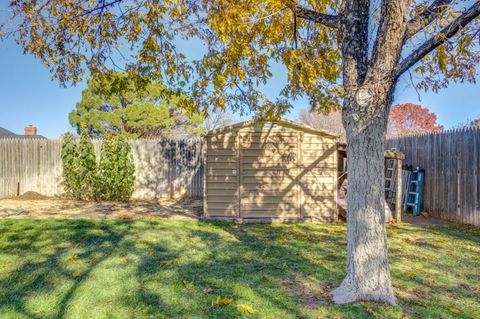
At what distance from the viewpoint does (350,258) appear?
3.14 m

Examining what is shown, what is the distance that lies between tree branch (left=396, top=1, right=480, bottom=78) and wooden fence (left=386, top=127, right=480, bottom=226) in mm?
5042

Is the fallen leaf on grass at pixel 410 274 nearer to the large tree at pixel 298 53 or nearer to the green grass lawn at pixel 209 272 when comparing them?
the green grass lawn at pixel 209 272

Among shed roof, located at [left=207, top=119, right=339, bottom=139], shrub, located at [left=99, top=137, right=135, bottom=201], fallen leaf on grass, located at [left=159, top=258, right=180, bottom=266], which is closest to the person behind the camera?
fallen leaf on grass, located at [left=159, top=258, right=180, bottom=266]

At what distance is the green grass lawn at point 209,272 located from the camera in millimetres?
2938

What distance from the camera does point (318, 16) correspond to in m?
3.70

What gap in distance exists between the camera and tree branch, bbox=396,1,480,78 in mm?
2752

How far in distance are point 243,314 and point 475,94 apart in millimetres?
14607

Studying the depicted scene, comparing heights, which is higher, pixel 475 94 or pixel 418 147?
pixel 475 94

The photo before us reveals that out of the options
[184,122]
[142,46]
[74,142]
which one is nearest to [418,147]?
[142,46]

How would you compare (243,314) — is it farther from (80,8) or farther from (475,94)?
(475,94)

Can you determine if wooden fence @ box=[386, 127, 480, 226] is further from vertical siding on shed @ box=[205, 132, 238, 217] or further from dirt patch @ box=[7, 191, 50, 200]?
dirt patch @ box=[7, 191, 50, 200]

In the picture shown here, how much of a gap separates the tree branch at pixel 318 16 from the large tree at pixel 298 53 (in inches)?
0.4

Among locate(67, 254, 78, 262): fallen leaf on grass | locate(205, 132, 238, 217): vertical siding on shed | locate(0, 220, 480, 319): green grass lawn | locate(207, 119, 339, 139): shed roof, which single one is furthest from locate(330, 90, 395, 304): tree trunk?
locate(205, 132, 238, 217): vertical siding on shed

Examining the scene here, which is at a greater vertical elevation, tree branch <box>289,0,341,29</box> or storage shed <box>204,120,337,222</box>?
tree branch <box>289,0,341,29</box>
